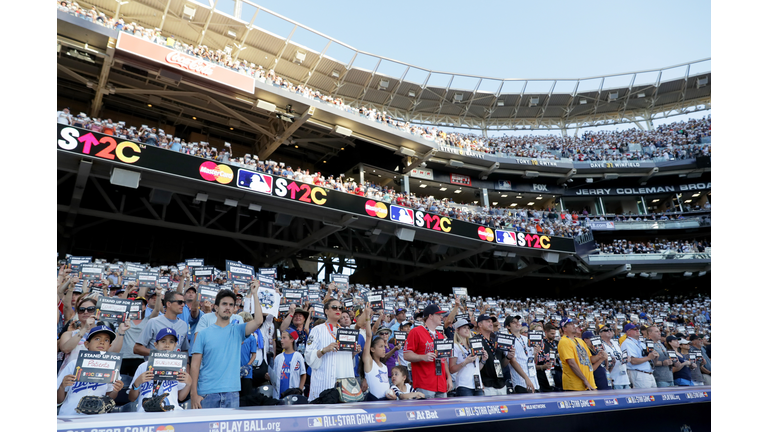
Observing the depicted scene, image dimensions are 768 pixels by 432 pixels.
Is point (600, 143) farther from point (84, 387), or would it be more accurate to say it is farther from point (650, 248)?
point (84, 387)

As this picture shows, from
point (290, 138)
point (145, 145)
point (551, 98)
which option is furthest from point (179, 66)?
point (551, 98)

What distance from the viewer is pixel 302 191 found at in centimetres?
1878

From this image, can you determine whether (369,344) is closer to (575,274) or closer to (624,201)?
(575,274)

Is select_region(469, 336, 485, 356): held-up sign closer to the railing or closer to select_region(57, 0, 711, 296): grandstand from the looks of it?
select_region(57, 0, 711, 296): grandstand

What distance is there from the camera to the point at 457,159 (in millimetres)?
32844

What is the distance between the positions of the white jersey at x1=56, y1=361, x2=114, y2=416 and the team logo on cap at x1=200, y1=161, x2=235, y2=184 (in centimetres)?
1304

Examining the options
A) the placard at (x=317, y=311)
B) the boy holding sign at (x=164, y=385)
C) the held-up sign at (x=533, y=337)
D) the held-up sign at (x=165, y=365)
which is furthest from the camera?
the held-up sign at (x=533, y=337)

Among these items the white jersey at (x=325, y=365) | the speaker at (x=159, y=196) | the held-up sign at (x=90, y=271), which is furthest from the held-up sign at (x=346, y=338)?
the speaker at (x=159, y=196)

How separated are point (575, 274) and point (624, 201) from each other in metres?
11.6

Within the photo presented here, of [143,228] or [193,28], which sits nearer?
[143,228]

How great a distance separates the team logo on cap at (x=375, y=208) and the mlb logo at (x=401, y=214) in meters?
0.39

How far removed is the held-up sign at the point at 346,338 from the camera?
5309 mm

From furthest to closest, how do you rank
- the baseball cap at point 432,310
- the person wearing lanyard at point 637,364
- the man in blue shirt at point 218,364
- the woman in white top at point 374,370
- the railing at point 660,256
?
the railing at point 660,256 → the person wearing lanyard at point 637,364 → the baseball cap at point 432,310 → the woman in white top at point 374,370 → the man in blue shirt at point 218,364

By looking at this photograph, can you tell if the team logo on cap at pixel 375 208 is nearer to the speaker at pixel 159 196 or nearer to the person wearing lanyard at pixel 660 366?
the speaker at pixel 159 196
